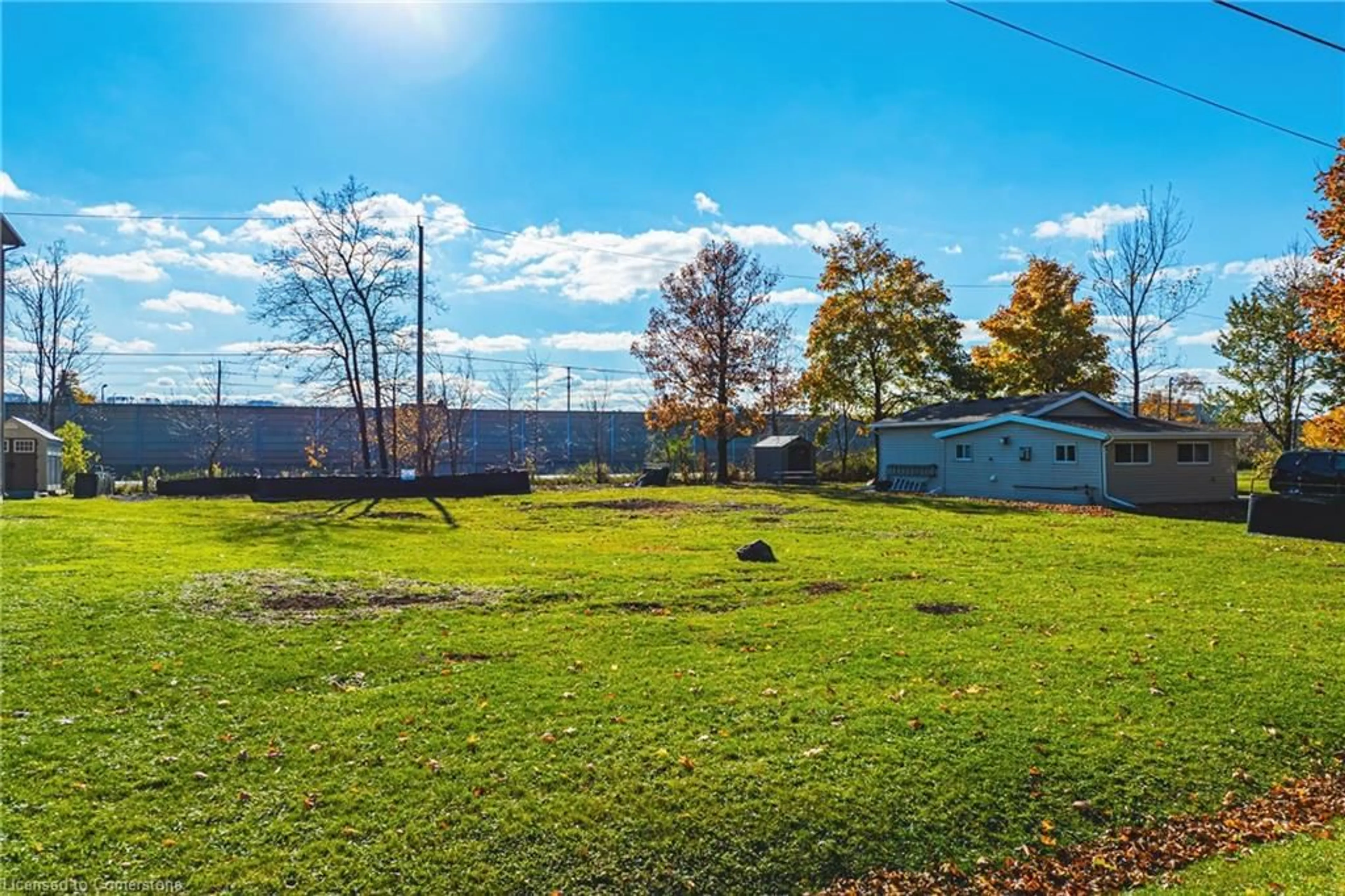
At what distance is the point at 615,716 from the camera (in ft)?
19.5

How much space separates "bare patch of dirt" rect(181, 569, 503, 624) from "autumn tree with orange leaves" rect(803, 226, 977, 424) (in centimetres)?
3050

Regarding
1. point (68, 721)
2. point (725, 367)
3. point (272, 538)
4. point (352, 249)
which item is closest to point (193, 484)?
point (352, 249)

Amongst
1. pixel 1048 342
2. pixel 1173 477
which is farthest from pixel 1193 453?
pixel 1048 342

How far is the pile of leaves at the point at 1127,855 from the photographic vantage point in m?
4.31

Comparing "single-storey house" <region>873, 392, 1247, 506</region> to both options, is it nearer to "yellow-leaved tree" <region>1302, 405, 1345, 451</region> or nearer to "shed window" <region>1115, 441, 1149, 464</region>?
"shed window" <region>1115, 441, 1149, 464</region>

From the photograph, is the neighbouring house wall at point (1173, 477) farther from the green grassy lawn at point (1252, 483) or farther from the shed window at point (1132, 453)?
the green grassy lawn at point (1252, 483)

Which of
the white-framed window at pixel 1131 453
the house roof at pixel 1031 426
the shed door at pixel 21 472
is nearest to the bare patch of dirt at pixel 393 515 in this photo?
the shed door at pixel 21 472

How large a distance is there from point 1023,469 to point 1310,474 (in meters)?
8.07

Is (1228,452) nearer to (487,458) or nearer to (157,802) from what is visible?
(157,802)

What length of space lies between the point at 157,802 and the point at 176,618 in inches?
160

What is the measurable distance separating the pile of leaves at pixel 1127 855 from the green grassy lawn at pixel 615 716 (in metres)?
0.12

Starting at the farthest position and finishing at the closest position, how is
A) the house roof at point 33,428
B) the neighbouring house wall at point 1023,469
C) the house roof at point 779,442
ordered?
1. the house roof at point 779,442
2. the house roof at point 33,428
3. the neighbouring house wall at point 1023,469

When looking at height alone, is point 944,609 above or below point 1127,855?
above

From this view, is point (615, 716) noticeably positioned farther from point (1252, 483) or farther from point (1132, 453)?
point (1252, 483)
